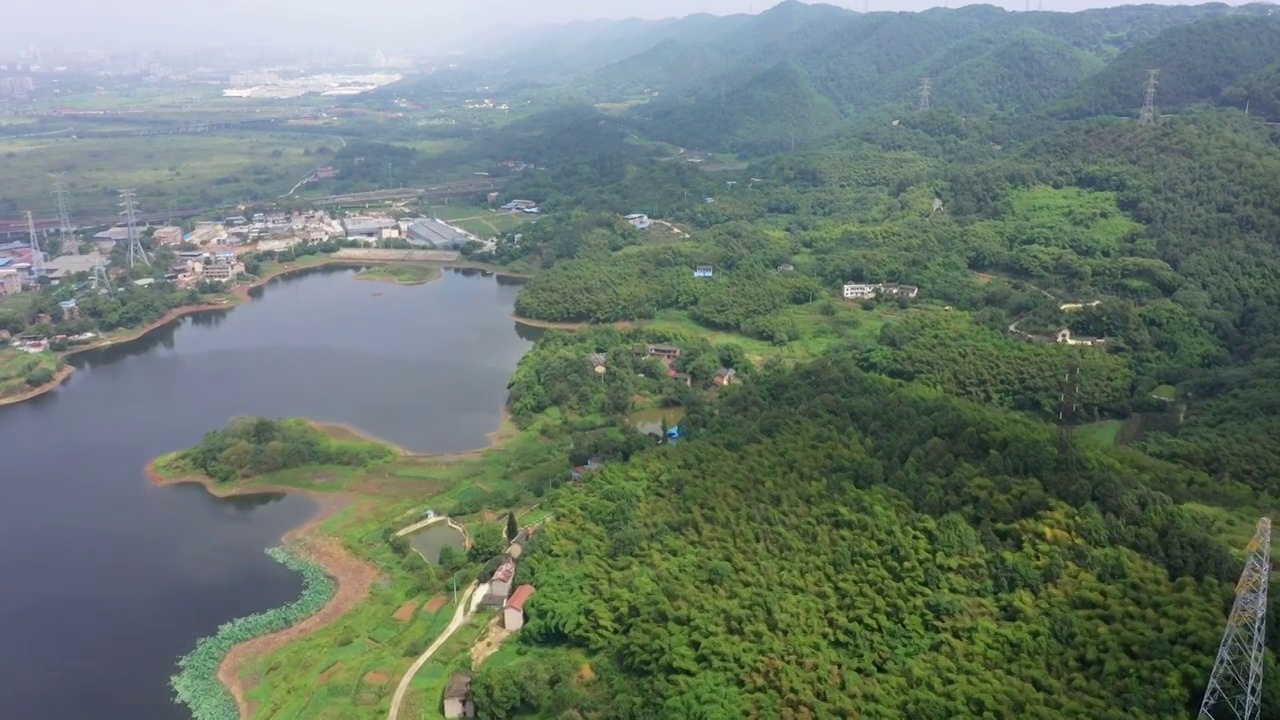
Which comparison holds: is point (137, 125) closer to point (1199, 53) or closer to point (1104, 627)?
point (1199, 53)

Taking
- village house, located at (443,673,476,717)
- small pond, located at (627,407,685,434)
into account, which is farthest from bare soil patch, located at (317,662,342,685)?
small pond, located at (627,407,685,434)

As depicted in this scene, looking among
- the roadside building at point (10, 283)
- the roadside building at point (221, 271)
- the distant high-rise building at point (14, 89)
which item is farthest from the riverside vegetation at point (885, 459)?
the distant high-rise building at point (14, 89)

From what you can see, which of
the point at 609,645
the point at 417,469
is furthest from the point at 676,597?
the point at 417,469

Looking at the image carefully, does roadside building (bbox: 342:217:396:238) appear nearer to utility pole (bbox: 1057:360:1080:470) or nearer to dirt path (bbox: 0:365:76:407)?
dirt path (bbox: 0:365:76:407)

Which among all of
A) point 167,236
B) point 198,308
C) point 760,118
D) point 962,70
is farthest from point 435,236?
point 962,70

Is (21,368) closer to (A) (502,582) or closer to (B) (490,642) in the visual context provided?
(A) (502,582)

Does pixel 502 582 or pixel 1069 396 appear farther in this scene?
pixel 1069 396

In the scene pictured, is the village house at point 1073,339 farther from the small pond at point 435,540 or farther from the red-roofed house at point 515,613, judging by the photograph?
the red-roofed house at point 515,613
